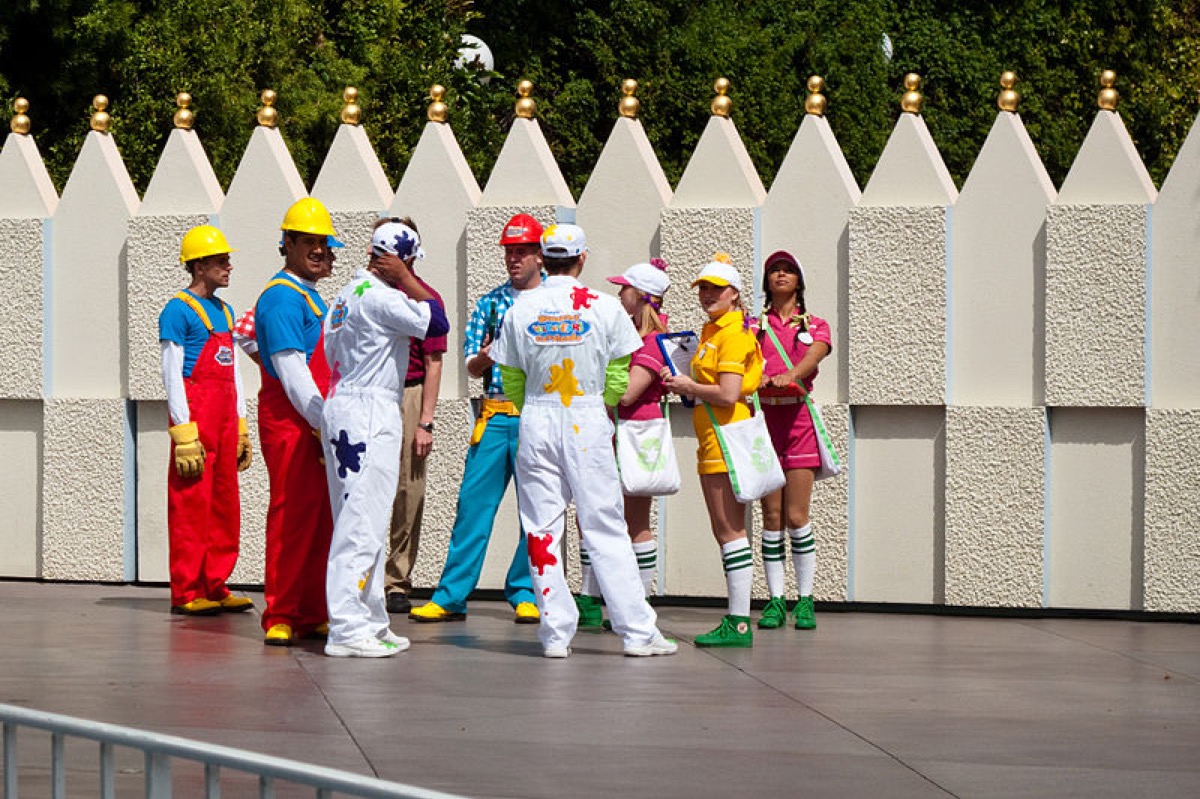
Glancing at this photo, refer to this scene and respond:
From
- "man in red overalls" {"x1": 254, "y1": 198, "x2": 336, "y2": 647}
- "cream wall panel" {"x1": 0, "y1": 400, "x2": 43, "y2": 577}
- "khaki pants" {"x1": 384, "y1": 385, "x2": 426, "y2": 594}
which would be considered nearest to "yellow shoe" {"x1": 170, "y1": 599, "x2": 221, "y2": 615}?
"khaki pants" {"x1": 384, "y1": 385, "x2": 426, "y2": 594}

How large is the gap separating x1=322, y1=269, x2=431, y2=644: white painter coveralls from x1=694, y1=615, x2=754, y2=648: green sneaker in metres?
1.68

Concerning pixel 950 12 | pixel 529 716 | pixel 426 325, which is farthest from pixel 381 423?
pixel 950 12

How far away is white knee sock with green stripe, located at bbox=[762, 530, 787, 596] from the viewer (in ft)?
35.8

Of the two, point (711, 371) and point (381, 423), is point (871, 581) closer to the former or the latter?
point (711, 371)

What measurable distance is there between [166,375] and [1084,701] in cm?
530

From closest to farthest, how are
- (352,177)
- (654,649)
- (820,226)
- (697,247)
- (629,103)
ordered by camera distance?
(654,649)
(820,226)
(697,247)
(629,103)
(352,177)

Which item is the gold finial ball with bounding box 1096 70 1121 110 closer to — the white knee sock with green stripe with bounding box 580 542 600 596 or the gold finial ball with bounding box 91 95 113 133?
the white knee sock with green stripe with bounding box 580 542 600 596

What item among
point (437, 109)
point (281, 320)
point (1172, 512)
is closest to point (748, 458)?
point (281, 320)

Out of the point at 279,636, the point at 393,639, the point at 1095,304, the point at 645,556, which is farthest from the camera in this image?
the point at 1095,304

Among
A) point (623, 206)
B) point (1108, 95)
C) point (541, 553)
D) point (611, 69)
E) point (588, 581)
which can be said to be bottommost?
point (588, 581)

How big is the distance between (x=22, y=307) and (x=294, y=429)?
13.4 ft

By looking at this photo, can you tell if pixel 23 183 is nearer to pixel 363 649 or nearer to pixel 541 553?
pixel 363 649

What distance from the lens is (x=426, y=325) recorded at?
374 inches

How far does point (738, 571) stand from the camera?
10055 millimetres
